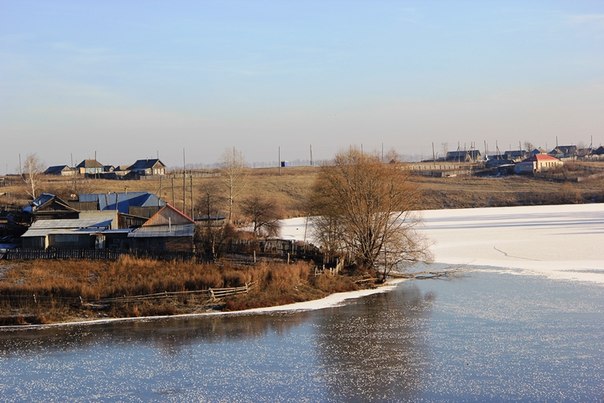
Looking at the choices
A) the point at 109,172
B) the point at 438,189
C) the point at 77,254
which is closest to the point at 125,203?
the point at 77,254

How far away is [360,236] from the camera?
114 feet

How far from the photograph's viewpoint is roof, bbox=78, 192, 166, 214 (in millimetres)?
47094

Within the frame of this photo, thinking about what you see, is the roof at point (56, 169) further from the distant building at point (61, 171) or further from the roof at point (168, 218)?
the roof at point (168, 218)

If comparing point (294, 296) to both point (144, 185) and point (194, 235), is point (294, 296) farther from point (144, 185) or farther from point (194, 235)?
point (144, 185)

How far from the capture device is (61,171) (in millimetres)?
99750

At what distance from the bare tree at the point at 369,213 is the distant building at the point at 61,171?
227ft

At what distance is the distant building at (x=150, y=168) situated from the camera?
304 feet

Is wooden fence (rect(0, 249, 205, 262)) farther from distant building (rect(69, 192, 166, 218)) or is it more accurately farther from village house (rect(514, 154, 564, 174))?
village house (rect(514, 154, 564, 174))

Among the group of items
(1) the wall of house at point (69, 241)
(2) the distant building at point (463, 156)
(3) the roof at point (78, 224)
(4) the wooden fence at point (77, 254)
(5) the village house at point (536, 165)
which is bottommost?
(4) the wooden fence at point (77, 254)

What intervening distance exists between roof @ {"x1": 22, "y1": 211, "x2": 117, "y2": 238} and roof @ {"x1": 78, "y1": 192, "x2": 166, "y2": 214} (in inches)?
179

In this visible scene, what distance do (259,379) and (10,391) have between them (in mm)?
6023

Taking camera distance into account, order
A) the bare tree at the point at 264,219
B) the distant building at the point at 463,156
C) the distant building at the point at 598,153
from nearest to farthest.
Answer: the bare tree at the point at 264,219 < the distant building at the point at 598,153 < the distant building at the point at 463,156

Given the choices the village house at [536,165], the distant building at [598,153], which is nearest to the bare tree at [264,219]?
the village house at [536,165]

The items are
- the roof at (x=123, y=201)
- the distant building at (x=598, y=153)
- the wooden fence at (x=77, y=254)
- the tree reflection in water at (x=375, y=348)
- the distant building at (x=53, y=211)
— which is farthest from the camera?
the distant building at (x=598, y=153)
